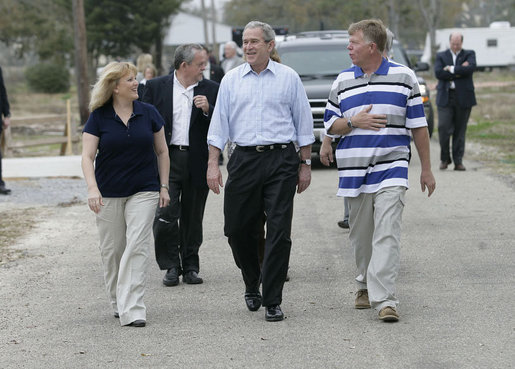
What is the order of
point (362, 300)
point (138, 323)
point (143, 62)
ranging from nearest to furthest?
point (138, 323) → point (362, 300) → point (143, 62)

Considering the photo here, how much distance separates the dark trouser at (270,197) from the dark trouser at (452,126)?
852cm

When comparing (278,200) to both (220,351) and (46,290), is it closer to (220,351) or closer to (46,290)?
(220,351)

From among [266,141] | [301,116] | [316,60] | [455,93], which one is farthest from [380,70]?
[316,60]

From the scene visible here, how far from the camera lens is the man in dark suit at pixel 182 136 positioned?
777 centimetres

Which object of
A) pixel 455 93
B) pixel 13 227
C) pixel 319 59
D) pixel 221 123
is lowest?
pixel 13 227

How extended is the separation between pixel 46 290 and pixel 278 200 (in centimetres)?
227

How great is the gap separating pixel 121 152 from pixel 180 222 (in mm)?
1623

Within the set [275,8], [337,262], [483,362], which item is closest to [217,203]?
[337,262]

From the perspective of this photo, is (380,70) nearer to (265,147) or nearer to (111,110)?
(265,147)

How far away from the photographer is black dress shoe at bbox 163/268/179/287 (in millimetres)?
7941

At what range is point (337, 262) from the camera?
8641 mm

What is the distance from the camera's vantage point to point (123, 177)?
264 inches

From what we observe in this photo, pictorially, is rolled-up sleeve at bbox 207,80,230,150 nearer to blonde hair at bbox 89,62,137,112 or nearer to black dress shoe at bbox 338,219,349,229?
blonde hair at bbox 89,62,137,112

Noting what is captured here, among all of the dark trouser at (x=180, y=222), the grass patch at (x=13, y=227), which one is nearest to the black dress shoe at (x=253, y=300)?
the dark trouser at (x=180, y=222)
